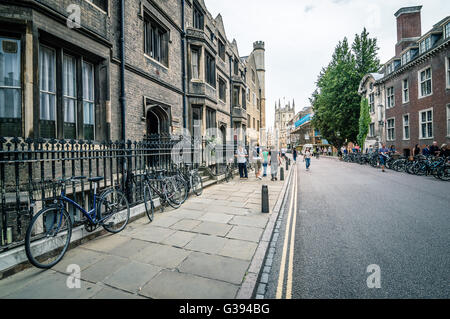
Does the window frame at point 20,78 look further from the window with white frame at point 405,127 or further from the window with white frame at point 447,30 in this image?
the window with white frame at point 405,127

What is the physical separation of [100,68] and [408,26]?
3146 cm

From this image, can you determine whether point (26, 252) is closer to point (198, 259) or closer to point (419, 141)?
point (198, 259)

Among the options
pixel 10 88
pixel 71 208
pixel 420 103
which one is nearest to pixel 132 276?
pixel 71 208

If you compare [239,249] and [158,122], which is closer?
[239,249]

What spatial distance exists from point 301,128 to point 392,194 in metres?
72.1

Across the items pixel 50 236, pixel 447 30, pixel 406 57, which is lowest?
pixel 50 236

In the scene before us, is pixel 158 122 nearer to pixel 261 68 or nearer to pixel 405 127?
pixel 405 127

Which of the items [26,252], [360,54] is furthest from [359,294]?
[360,54]

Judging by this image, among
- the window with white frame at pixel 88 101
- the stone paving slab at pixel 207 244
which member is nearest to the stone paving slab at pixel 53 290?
the stone paving slab at pixel 207 244

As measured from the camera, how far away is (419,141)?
1902cm

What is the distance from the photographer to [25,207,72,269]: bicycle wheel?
313 cm

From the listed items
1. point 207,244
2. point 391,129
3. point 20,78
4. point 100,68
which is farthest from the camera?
point 391,129

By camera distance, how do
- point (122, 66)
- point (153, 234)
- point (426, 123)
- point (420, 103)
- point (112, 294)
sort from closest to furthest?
1. point (112, 294)
2. point (153, 234)
3. point (122, 66)
4. point (426, 123)
5. point (420, 103)

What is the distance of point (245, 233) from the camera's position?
448 cm
